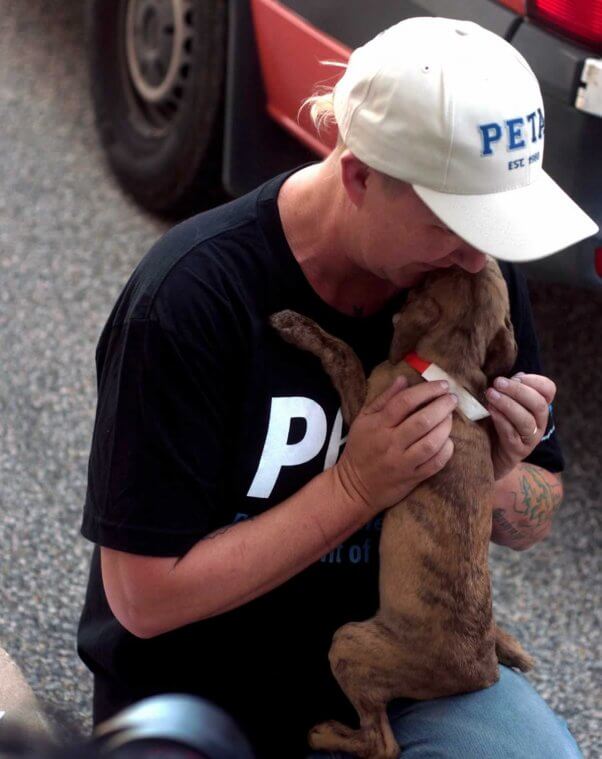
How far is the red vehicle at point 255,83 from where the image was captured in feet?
9.93

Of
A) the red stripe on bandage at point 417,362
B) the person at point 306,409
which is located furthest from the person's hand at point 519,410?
the red stripe on bandage at point 417,362

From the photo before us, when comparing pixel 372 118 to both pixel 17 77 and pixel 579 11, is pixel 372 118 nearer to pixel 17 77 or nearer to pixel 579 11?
pixel 579 11

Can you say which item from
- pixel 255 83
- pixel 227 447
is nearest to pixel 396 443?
pixel 227 447

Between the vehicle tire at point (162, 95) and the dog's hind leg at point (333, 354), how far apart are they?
8.31 ft

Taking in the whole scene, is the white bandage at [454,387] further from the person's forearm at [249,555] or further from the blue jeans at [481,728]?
the blue jeans at [481,728]

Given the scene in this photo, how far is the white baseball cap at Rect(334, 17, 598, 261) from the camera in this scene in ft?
5.97

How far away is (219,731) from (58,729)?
0.16 m

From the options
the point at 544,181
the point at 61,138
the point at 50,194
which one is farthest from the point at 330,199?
the point at 61,138

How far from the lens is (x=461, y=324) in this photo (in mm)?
2225

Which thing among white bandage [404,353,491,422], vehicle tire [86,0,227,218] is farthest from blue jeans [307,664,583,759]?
vehicle tire [86,0,227,218]

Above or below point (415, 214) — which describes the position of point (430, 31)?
above

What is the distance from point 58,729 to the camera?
3.51ft

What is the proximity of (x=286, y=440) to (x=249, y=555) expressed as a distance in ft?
0.67

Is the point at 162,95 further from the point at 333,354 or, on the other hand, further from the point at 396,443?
→ the point at 396,443
